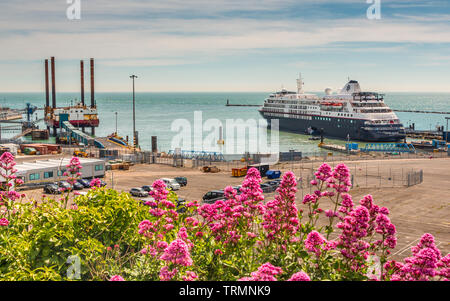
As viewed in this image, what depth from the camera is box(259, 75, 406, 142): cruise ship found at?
97.2 m

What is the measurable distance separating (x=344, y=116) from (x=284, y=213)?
97511 millimetres

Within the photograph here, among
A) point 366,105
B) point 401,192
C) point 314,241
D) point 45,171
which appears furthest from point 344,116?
point 314,241

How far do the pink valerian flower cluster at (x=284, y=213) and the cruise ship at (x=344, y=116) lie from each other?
9158 centimetres

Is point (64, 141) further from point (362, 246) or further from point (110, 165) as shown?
point (362, 246)

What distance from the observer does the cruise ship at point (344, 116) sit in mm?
97250

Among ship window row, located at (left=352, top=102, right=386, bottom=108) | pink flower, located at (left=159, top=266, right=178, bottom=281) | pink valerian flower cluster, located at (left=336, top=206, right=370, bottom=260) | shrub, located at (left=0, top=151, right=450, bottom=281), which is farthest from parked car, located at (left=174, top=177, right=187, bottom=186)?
ship window row, located at (left=352, top=102, right=386, bottom=108)

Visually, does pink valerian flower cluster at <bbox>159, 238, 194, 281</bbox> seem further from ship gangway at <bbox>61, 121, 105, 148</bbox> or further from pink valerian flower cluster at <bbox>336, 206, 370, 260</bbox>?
ship gangway at <bbox>61, 121, 105, 148</bbox>

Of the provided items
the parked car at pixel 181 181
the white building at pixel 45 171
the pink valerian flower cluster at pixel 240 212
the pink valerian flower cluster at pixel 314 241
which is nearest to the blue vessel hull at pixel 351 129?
the parked car at pixel 181 181

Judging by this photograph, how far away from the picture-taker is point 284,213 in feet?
29.4

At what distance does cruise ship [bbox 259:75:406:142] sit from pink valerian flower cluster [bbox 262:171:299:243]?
3605 inches

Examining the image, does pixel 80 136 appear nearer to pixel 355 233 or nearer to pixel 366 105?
pixel 366 105

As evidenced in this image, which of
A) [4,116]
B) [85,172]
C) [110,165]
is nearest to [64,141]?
[110,165]

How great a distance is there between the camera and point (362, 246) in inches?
289

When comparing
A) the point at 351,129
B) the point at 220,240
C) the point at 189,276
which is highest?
the point at 189,276
